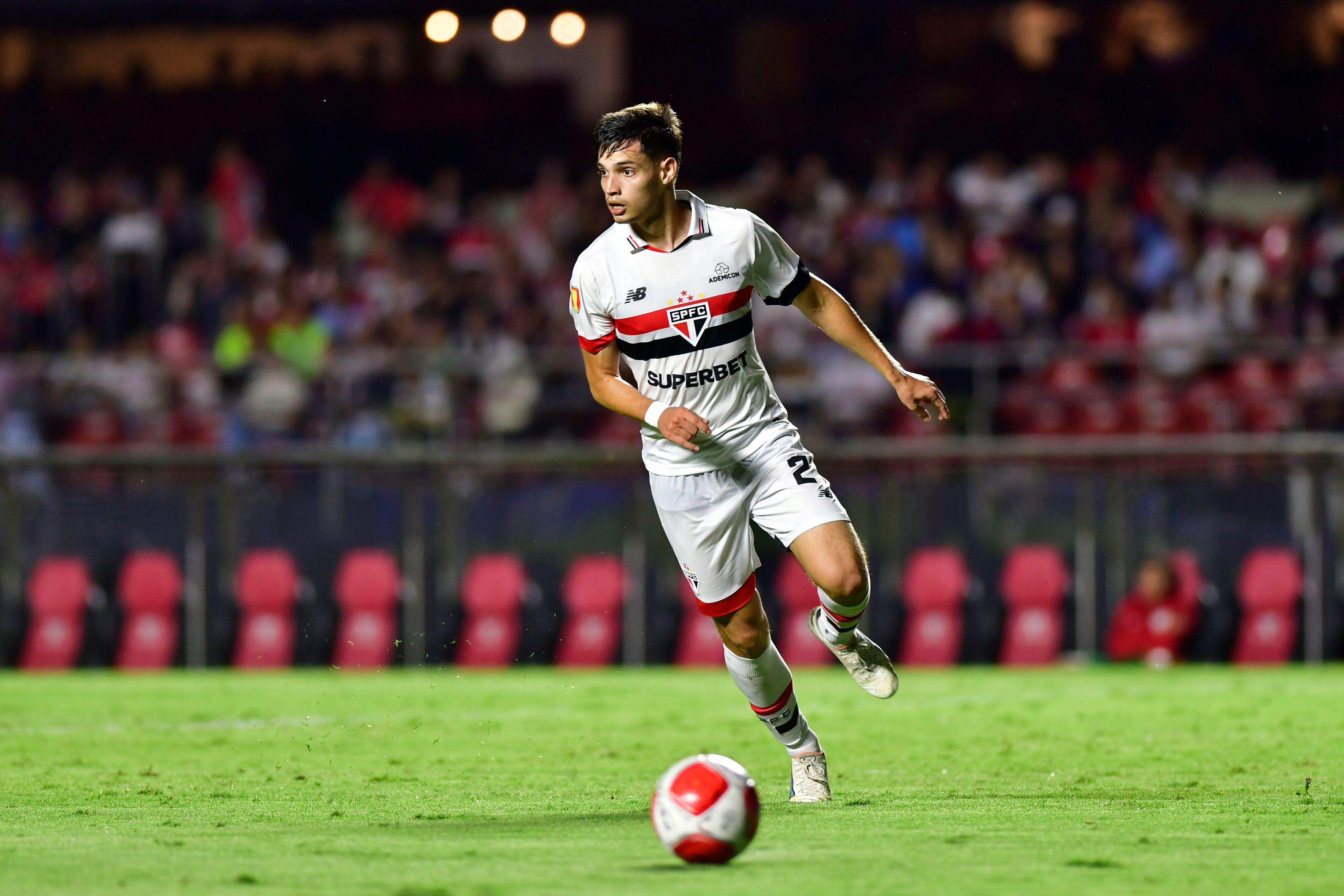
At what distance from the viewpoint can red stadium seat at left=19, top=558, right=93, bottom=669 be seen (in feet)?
58.0

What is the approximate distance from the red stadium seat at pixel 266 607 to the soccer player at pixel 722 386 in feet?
34.1

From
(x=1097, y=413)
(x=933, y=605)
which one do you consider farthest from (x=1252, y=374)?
(x=933, y=605)

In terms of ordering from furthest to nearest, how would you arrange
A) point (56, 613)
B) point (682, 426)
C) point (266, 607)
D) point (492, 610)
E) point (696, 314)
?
point (56, 613) < point (266, 607) < point (492, 610) < point (696, 314) < point (682, 426)

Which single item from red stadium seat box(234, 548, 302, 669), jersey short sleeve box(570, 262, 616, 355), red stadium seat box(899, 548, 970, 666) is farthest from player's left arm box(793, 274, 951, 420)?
red stadium seat box(234, 548, 302, 669)

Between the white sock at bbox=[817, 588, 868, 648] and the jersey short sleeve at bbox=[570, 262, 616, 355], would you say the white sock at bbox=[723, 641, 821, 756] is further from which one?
the jersey short sleeve at bbox=[570, 262, 616, 355]

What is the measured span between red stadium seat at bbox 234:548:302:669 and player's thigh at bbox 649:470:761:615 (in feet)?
34.4

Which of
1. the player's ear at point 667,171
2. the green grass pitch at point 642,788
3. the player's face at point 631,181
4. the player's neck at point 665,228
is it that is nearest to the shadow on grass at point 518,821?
the green grass pitch at point 642,788

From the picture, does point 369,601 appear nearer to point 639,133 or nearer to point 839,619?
point 839,619

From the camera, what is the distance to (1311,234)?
19.4 metres

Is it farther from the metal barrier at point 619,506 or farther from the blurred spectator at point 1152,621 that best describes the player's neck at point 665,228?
the blurred spectator at point 1152,621

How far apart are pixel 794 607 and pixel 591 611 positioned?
5.69 feet

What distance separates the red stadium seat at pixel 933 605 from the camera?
16828mm

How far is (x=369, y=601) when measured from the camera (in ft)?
57.1

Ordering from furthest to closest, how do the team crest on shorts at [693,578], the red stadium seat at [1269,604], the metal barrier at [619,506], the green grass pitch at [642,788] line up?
the metal barrier at [619,506], the red stadium seat at [1269,604], the team crest on shorts at [693,578], the green grass pitch at [642,788]
